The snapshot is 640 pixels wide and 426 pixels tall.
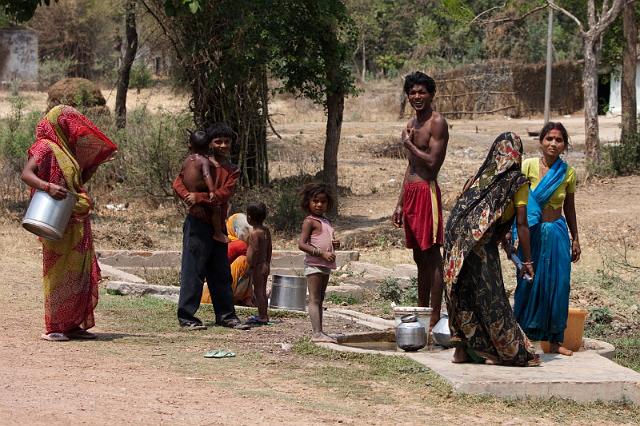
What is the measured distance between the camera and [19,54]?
152 ft

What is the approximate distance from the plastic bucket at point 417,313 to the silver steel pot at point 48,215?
7.47ft

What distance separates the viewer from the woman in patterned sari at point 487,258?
6.87 m

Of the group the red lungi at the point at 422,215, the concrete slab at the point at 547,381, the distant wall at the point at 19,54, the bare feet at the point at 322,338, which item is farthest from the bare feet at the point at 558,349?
the distant wall at the point at 19,54

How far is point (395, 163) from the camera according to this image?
2489cm

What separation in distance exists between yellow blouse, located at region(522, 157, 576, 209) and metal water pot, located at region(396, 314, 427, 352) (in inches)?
45.3

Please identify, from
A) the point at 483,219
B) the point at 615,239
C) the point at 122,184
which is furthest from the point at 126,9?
the point at 483,219

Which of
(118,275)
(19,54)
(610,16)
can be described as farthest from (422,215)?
(19,54)

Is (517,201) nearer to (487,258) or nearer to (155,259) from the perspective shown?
(487,258)

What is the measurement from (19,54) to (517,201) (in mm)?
41946

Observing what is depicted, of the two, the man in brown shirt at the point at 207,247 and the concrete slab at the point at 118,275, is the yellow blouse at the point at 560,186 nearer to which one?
the man in brown shirt at the point at 207,247

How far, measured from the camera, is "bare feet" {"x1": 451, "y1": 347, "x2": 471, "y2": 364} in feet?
23.2

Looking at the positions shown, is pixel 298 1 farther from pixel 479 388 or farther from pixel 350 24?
pixel 479 388

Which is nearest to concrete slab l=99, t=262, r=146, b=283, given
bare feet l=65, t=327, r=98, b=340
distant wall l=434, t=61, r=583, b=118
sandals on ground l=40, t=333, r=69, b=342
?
bare feet l=65, t=327, r=98, b=340

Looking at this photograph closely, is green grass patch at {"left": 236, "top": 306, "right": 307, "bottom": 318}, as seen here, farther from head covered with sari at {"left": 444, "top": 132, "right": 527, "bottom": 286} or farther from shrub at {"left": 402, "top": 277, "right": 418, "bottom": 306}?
head covered with sari at {"left": 444, "top": 132, "right": 527, "bottom": 286}
